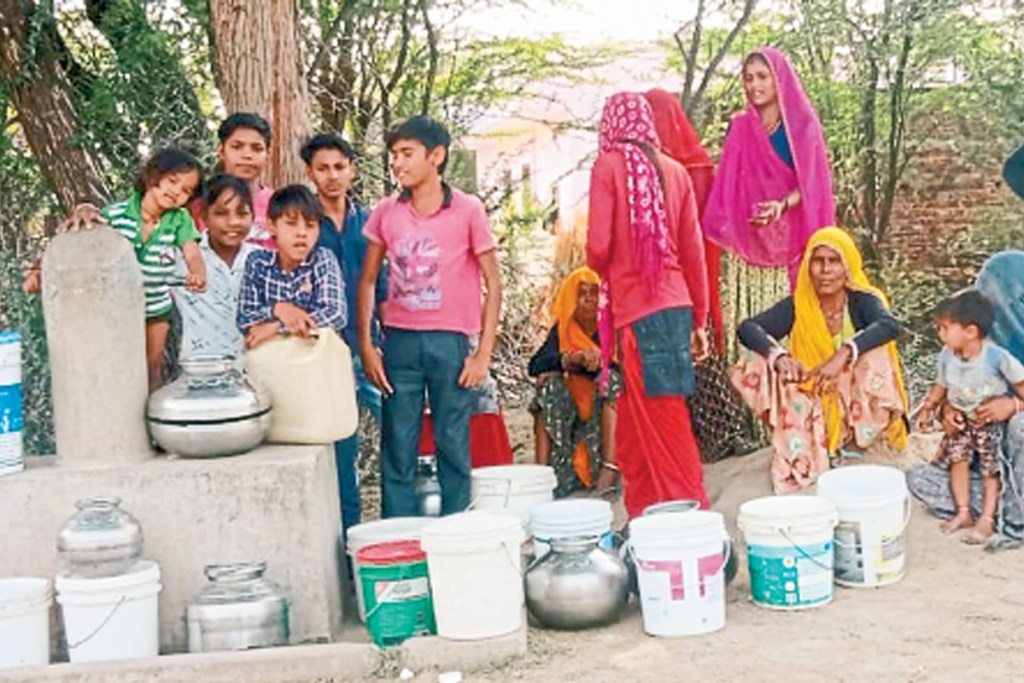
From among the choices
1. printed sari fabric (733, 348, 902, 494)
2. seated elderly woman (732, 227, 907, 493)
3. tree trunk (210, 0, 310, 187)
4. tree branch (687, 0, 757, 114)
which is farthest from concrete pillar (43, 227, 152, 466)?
tree branch (687, 0, 757, 114)

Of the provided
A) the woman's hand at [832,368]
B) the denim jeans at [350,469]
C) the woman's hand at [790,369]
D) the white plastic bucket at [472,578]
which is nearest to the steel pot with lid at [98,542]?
the white plastic bucket at [472,578]

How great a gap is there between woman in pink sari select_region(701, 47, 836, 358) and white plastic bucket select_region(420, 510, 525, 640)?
→ 2582 mm

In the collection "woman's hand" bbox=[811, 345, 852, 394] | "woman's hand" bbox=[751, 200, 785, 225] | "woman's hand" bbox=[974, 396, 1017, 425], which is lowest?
"woman's hand" bbox=[974, 396, 1017, 425]

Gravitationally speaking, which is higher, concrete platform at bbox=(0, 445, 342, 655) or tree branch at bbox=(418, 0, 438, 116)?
tree branch at bbox=(418, 0, 438, 116)

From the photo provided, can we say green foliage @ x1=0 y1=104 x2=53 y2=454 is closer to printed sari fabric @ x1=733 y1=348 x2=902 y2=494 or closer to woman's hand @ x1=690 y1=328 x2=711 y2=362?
woman's hand @ x1=690 y1=328 x2=711 y2=362

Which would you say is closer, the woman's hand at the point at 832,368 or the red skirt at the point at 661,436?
the red skirt at the point at 661,436

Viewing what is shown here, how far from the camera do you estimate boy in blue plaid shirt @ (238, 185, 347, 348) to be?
4988 mm

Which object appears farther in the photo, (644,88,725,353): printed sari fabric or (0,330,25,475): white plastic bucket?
(644,88,725,353): printed sari fabric

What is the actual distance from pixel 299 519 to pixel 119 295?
38.6 inches

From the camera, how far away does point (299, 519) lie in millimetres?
4582

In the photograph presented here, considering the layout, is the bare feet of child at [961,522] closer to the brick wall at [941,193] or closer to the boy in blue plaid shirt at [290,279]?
the boy in blue plaid shirt at [290,279]

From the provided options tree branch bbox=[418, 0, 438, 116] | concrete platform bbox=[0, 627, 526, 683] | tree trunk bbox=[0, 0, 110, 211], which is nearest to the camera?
concrete platform bbox=[0, 627, 526, 683]

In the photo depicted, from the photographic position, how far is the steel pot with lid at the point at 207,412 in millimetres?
4551

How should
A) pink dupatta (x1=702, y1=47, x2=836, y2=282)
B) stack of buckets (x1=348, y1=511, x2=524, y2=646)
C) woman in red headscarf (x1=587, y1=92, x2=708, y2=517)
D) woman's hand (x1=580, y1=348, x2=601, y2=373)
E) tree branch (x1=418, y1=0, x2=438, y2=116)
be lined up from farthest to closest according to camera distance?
tree branch (x1=418, y1=0, x2=438, y2=116) < woman's hand (x1=580, y1=348, x2=601, y2=373) < pink dupatta (x1=702, y1=47, x2=836, y2=282) < woman in red headscarf (x1=587, y1=92, x2=708, y2=517) < stack of buckets (x1=348, y1=511, x2=524, y2=646)
